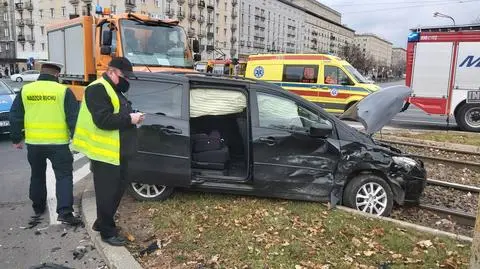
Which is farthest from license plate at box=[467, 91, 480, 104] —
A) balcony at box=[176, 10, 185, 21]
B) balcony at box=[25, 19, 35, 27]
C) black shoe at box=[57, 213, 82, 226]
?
balcony at box=[25, 19, 35, 27]

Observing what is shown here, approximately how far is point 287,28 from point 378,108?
115729mm

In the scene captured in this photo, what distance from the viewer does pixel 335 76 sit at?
50.9 feet

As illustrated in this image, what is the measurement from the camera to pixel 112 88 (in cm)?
413

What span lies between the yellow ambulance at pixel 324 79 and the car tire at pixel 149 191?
35.4ft

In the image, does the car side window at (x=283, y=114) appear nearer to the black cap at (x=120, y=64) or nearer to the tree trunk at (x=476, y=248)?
the black cap at (x=120, y=64)

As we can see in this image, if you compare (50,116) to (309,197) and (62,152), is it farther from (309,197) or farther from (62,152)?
(309,197)

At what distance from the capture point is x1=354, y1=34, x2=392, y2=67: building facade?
510ft

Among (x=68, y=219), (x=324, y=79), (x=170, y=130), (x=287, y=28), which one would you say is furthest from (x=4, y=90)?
(x=287, y=28)

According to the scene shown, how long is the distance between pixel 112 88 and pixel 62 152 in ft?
4.50

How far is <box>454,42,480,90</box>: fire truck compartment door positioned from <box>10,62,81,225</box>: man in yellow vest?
41.4 feet

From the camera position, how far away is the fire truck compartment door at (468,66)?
44.8ft

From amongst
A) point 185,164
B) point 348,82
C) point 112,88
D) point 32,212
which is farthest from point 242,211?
point 348,82

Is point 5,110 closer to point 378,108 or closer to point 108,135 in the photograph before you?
point 108,135

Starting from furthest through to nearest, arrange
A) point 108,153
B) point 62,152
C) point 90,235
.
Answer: point 62,152
point 90,235
point 108,153
